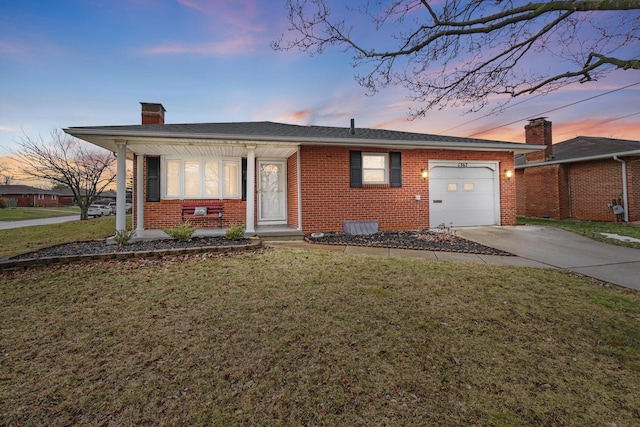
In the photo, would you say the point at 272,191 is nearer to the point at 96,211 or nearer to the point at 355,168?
the point at 355,168

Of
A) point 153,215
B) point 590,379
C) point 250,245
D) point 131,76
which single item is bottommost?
point 590,379

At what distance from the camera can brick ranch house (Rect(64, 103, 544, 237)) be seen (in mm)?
8781

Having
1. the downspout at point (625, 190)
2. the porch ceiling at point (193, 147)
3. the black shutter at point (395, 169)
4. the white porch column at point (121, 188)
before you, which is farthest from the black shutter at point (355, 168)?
the downspout at point (625, 190)

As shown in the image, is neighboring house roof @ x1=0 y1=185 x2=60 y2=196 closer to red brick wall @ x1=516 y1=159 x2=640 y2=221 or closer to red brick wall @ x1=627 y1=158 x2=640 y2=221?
red brick wall @ x1=516 y1=159 x2=640 y2=221

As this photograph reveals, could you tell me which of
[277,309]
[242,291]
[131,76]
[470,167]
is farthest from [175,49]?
[470,167]

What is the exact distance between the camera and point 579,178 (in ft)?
45.8

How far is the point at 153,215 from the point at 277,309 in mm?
7714

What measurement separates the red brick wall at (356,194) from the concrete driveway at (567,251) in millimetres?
1854

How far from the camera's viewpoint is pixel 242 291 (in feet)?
13.7

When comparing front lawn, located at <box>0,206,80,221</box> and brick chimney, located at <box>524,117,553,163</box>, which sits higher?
brick chimney, located at <box>524,117,553,163</box>

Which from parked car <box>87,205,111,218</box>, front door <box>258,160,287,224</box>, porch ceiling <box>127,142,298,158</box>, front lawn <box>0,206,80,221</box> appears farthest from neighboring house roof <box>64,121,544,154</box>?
parked car <box>87,205,111,218</box>

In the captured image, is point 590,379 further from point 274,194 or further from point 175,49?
point 175,49

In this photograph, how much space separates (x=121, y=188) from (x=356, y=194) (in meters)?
6.76

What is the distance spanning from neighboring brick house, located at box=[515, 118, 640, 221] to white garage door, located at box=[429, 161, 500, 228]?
16.9 feet
